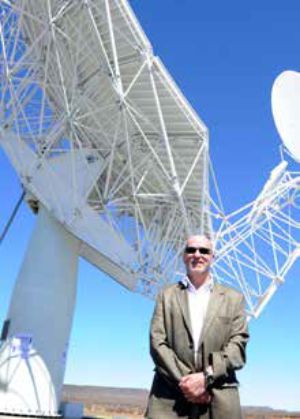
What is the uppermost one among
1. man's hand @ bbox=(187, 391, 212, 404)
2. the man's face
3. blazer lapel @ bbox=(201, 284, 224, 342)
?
the man's face

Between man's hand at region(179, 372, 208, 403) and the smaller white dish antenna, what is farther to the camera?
the smaller white dish antenna

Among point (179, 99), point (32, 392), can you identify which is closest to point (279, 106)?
point (179, 99)

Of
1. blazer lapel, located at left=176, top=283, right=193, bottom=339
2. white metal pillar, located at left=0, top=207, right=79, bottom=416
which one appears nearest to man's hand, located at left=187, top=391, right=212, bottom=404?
blazer lapel, located at left=176, top=283, right=193, bottom=339

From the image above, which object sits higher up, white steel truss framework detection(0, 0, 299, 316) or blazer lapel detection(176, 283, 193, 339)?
white steel truss framework detection(0, 0, 299, 316)

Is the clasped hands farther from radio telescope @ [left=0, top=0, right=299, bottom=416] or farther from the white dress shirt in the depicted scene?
radio telescope @ [left=0, top=0, right=299, bottom=416]

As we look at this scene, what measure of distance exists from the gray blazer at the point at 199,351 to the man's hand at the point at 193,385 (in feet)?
0.35

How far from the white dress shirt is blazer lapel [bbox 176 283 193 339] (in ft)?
0.10

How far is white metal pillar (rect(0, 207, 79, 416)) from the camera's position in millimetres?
18312

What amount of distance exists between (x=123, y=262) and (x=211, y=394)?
16486mm

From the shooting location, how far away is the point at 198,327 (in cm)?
407

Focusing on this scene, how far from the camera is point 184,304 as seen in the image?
13.6ft

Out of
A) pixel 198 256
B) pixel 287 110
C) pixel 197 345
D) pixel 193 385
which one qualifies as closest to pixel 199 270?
pixel 198 256

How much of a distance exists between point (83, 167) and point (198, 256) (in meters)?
16.1

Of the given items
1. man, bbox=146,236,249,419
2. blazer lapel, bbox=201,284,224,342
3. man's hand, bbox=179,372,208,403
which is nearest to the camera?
man's hand, bbox=179,372,208,403
